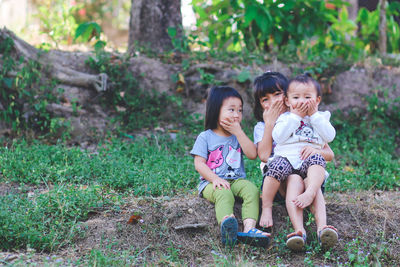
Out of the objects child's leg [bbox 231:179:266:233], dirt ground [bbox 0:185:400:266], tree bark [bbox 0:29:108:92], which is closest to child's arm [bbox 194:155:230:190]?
child's leg [bbox 231:179:266:233]

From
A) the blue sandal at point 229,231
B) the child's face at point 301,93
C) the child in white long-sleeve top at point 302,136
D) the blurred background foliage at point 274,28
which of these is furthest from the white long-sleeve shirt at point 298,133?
the blurred background foliage at point 274,28

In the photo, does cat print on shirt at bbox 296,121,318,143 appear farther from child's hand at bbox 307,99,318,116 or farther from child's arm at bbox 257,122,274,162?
child's arm at bbox 257,122,274,162

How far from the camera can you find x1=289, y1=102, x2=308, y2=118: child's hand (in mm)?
3428

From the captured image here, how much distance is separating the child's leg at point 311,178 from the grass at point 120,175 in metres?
0.39

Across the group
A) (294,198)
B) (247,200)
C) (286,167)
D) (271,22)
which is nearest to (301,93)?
(286,167)

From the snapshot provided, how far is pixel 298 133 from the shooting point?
3.51 metres

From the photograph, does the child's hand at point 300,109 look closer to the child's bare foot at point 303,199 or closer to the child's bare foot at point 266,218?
the child's bare foot at point 303,199

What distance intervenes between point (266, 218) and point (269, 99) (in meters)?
1.00

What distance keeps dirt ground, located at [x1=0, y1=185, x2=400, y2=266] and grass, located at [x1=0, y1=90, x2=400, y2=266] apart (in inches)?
1.7

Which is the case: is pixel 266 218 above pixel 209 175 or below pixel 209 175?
below

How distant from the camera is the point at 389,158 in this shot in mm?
5879

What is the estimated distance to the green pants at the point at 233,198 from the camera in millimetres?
3379

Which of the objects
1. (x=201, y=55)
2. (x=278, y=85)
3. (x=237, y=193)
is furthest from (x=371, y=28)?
(x=237, y=193)

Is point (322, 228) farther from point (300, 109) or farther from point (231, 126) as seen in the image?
point (231, 126)
